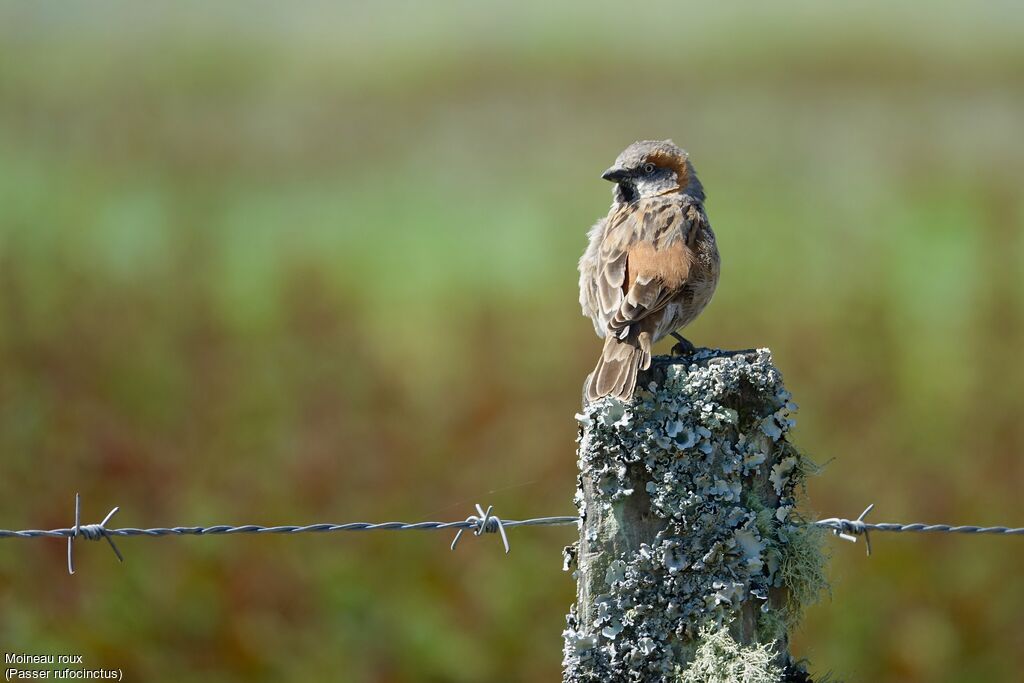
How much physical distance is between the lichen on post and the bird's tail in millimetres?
97

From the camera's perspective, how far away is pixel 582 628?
8.50 feet

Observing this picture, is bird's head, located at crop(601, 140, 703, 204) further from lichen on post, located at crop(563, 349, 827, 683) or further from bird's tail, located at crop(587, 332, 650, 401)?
lichen on post, located at crop(563, 349, 827, 683)

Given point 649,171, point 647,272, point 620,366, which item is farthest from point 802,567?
point 649,171

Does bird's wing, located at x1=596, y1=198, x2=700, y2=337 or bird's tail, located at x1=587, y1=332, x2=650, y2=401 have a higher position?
bird's wing, located at x1=596, y1=198, x2=700, y2=337

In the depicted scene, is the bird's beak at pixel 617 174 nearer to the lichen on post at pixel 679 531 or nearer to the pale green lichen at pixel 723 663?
the lichen on post at pixel 679 531

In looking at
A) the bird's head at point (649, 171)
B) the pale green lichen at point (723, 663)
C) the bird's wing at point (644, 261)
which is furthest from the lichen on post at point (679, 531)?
the bird's head at point (649, 171)

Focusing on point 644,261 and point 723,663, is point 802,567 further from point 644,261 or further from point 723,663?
point 644,261

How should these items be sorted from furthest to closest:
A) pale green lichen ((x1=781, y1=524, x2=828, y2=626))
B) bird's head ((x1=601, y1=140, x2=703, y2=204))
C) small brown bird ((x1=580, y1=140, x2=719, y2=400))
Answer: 1. bird's head ((x1=601, y1=140, x2=703, y2=204))
2. small brown bird ((x1=580, y1=140, x2=719, y2=400))
3. pale green lichen ((x1=781, y1=524, x2=828, y2=626))

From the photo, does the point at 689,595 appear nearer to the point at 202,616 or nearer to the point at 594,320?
the point at 594,320

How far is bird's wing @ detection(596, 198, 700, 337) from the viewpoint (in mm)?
3627

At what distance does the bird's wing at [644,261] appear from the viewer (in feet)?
11.9

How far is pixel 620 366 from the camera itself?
303 cm

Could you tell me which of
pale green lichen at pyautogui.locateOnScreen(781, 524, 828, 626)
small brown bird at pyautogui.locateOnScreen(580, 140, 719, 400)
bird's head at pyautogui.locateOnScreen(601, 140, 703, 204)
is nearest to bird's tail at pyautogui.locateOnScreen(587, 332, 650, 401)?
small brown bird at pyautogui.locateOnScreen(580, 140, 719, 400)

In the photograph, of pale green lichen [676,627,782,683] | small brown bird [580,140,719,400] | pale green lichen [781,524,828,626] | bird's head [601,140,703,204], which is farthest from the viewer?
bird's head [601,140,703,204]
